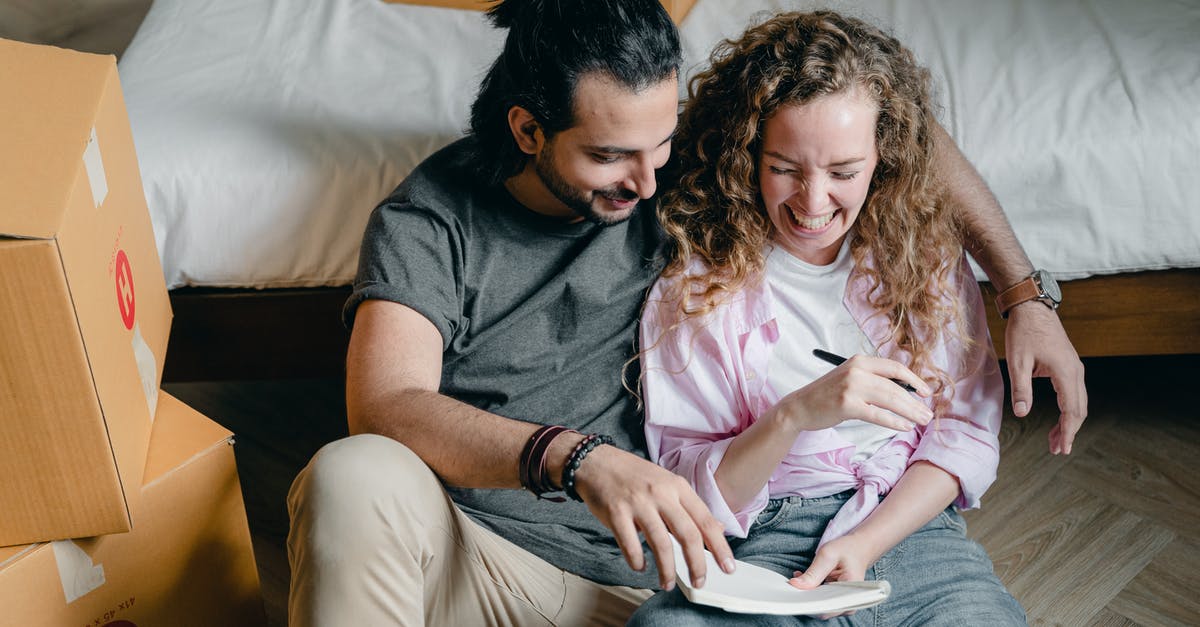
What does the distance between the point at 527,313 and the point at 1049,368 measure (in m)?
0.57

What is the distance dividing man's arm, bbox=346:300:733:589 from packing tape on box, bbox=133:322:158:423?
22 cm

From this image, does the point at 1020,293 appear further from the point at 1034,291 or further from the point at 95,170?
the point at 95,170

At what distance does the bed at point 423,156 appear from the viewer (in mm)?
1351

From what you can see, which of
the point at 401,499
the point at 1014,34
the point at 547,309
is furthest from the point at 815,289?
the point at 1014,34

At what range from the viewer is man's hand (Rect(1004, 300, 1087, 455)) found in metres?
1.12

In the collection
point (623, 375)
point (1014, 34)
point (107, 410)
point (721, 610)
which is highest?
point (1014, 34)

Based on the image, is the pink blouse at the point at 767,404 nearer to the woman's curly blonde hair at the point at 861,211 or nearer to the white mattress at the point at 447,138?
the woman's curly blonde hair at the point at 861,211

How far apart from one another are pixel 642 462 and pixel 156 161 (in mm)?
820

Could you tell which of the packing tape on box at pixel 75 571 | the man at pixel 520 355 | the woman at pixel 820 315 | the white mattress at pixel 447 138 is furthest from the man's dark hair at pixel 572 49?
the packing tape on box at pixel 75 571

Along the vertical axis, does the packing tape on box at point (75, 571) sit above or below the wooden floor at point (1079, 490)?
above

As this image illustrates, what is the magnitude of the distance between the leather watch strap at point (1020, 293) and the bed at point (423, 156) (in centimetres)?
20

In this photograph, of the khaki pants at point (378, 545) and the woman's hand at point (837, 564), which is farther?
the woman's hand at point (837, 564)

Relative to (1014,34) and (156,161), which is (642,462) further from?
(1014,34)

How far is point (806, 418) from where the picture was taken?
1.02 metres
